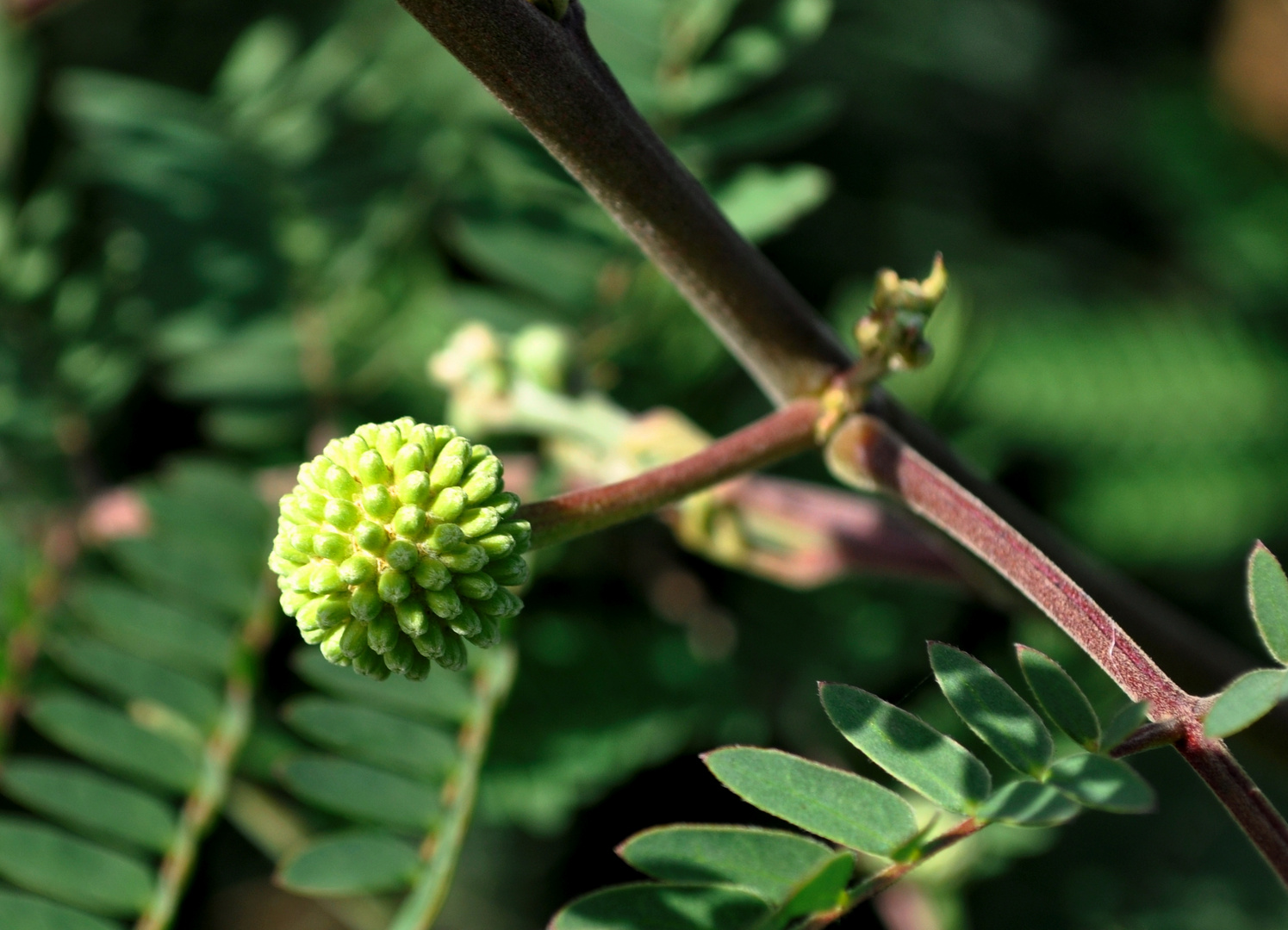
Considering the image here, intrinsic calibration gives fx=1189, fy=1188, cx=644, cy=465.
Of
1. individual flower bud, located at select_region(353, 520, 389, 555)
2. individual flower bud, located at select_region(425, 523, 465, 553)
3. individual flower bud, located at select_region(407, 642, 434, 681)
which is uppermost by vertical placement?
individual flower bud, located at select_region(353, 520, 389, 555)

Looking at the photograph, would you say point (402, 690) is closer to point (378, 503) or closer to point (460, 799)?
point (460, 799)

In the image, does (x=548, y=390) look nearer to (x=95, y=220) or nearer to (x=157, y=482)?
(x=157, y=482)

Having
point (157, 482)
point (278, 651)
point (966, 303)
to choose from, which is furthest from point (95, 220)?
point (966, 303)

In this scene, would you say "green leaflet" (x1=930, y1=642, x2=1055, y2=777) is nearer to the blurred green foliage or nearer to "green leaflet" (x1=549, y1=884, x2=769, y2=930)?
"green leaflet" (x1=549, y1=884, x2=769, y2=930)

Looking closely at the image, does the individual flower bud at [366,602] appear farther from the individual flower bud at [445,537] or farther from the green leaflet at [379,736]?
the green leaflet at [379,736]

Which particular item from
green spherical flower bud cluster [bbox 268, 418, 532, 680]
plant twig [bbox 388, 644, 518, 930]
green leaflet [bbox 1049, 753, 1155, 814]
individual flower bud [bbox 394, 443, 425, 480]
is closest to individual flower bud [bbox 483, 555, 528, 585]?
green spherical flower bud cluster [bbox 268, 418, 532, 680]

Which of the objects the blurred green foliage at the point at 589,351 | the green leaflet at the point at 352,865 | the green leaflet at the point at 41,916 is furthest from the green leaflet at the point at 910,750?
the green leaflet at the point at 41,916
